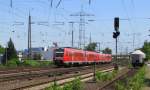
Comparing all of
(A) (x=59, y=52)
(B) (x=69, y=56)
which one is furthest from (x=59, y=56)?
(B) (x=69, y=56)

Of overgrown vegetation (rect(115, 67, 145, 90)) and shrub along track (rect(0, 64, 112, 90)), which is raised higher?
overgrown vegetation (rect(115, 67, 145, 90))

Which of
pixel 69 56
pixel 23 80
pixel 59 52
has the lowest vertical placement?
pixel 23 80

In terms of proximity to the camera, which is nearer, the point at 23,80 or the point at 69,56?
the point at 23,80

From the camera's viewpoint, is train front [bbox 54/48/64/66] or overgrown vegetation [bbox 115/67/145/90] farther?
train front [bbox 54/48/64/66]

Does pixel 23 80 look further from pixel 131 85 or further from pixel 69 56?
pixel 69 56

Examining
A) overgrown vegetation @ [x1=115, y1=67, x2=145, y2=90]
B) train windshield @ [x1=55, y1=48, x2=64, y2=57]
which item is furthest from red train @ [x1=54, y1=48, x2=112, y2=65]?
overgrown vegetation @ [x1=115, y1=67, x2=145, y2=90]

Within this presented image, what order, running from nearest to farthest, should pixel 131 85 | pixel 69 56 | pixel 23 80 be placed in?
1. pixel 131 85
2. pixel 23 80
3. pixel 69 56

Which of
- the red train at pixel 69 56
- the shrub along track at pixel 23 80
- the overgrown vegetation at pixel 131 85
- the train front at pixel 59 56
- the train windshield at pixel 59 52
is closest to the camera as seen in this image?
the overgrown vegetation at pixel 131 85

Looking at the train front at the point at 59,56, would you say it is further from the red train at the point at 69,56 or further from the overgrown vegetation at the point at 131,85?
the overgrown vegetation at the point at 131,85

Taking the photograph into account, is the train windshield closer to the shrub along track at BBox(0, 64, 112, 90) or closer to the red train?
Result: the red train

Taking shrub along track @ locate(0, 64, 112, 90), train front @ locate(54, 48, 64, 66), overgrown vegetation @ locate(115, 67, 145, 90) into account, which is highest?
train front @ locate(54, 48, 64, 66)

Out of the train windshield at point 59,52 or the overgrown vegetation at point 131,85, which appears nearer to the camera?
the overgrown vegetation at point 131,85

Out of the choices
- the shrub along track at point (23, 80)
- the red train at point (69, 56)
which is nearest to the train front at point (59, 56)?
the red train at point (69, 56)

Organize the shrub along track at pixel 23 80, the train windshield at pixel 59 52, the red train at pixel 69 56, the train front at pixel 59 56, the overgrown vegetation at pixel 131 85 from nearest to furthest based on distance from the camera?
the overgrown vegetation at pixel 131 85, the shrub along track at pixel 23 80, the train front at pixel 59 56, the red train at pixel 69 56, the train windshield at pixel 59 52
